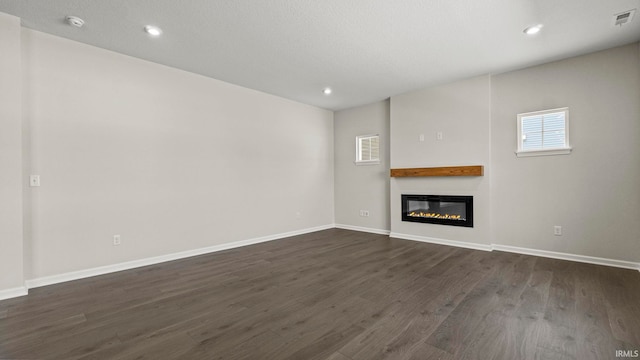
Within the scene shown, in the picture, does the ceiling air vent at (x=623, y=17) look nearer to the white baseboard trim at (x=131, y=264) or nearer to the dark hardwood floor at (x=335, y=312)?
the dark hardwood floor at (x=335, y=312)

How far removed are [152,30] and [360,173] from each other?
447 centimetres

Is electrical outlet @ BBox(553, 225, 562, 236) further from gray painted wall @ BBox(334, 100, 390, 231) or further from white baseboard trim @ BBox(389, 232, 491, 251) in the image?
gray painted wall @ BBox(334, 100, 390, 231)

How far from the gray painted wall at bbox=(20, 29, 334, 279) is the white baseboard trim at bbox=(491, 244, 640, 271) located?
3877 millimetres

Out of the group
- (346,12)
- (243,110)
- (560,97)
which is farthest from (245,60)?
(560,97)

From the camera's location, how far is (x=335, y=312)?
2.27 metres

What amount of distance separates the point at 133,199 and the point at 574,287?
5.20 meters

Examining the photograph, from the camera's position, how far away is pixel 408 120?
522 centimetres

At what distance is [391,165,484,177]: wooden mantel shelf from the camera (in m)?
4.38

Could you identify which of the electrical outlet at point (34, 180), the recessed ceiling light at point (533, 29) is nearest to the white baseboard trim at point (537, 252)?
the recessed ceiling light at point (533, 29)

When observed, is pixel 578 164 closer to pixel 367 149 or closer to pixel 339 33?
pixel 367 149

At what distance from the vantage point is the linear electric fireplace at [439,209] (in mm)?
4559

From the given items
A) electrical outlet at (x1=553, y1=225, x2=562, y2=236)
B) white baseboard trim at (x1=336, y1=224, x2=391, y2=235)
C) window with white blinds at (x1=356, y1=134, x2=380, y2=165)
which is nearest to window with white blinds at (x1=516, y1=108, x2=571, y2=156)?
electrical outlet at (x1=553, y1=225, x2=562, y2=236)

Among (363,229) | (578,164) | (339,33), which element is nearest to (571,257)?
(578,164)

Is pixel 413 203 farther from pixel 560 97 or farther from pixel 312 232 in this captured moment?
pixel 560 97
